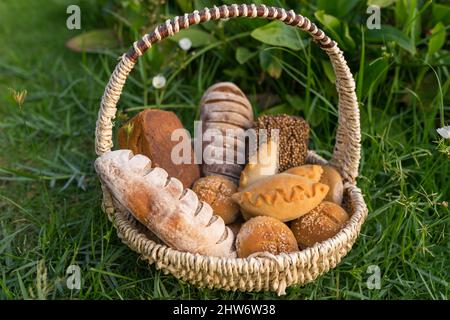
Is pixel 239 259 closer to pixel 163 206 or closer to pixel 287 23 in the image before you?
pixel 163 206

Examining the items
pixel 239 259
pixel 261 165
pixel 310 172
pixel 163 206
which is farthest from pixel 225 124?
pixel 239 259

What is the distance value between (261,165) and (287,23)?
404mm

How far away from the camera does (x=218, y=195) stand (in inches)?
64.8

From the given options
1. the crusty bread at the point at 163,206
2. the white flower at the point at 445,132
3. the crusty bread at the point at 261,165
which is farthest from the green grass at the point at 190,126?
the crusty bread at the point at 261,165

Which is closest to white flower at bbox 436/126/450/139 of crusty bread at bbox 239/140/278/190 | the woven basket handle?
the woven basket handle

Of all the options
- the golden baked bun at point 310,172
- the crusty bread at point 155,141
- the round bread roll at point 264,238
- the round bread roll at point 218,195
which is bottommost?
the round bread roll at point 264,238

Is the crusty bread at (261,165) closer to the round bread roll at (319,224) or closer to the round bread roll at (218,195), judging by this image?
the round bread roll at (218,195)

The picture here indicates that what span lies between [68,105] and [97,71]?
0.26 meters

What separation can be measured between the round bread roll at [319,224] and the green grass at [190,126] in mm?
141

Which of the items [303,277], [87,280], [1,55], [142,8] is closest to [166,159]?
[87,280]

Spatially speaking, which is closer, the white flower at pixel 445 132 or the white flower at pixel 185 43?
the white flower at pixel 445 132

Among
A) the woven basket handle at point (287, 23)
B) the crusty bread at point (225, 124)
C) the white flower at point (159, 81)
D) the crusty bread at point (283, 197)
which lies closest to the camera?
the woven basket handle at point (287, 23)

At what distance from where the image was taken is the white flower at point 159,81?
2.13 m

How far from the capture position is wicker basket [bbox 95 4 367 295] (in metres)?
1.41
